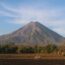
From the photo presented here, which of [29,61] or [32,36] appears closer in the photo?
[29,61]

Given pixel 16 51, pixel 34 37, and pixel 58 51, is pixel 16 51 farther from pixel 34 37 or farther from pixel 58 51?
pixel 34 37

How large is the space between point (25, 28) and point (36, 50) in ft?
437

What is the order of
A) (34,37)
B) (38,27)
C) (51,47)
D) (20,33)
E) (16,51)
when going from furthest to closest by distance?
(38,27)
(20,33)
(34,37)
(51,47)
(16,51)

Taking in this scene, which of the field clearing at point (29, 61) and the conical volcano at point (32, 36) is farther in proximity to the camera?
the conical volcano at point (32, 36)

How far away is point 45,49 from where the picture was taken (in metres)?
64.5

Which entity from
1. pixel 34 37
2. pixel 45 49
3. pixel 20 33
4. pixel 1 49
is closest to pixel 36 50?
pixel 45 49

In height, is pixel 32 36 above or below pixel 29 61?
above

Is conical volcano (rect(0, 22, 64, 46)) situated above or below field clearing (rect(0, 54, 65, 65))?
above

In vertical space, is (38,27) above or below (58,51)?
above

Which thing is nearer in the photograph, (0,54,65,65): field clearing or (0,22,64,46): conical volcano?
(0,54,65,65): field clearing

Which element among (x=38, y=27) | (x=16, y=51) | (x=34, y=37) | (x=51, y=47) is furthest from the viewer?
(x=38, y=27)

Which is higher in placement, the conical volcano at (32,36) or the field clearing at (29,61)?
the conical volcano at (32,36)

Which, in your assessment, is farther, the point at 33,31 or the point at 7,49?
the point at 33,31

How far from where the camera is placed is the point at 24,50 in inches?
2544
